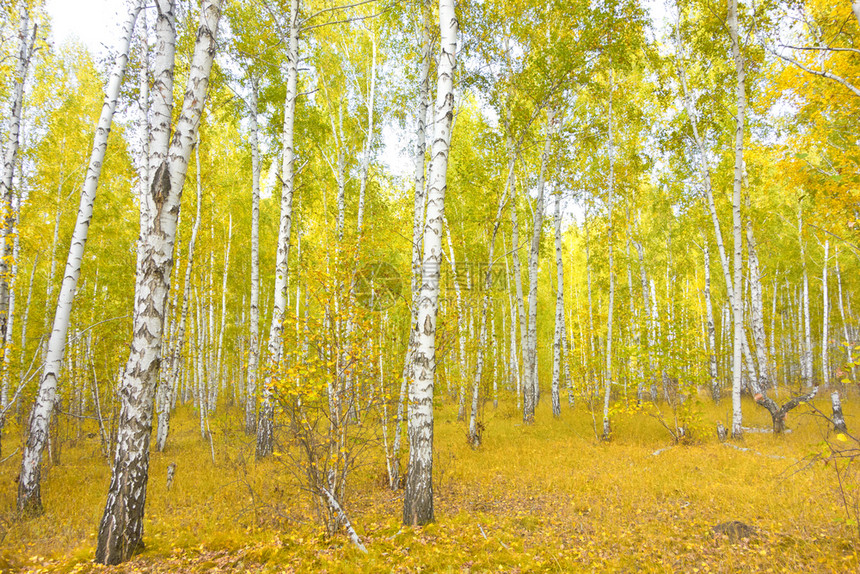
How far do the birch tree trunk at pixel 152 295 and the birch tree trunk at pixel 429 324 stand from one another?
8.81 feet

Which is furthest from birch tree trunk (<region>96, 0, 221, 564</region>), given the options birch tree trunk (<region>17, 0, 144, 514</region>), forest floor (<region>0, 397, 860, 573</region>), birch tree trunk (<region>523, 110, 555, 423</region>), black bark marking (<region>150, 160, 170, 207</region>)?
birch tree trunk (<region>523, 110, 555, 423</region>)

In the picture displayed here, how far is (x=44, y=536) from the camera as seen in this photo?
472cm

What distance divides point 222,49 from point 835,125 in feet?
51.0

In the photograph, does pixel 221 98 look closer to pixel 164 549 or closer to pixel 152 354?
pixel 152 354

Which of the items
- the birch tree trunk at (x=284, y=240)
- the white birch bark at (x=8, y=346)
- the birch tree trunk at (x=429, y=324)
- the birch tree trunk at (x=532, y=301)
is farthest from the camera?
the birch tree trunk at (x=532, y=301)

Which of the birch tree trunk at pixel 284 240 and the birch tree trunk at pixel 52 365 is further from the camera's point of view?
the birch tree trunk at pixel 284 240

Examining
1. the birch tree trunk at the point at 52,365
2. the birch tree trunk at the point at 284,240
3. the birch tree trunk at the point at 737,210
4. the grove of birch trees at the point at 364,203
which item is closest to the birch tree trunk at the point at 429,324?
the grove of birch trees at the point at 364,203

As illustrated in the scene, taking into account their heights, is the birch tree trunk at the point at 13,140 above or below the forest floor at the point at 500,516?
above

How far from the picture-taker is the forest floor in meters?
3.74

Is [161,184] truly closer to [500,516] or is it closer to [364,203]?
[500,516]

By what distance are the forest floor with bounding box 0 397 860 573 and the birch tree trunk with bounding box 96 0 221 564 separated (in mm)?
388

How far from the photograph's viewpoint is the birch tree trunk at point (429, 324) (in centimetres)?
444

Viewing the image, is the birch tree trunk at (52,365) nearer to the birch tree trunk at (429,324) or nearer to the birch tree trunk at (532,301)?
the birch tree trunk at (429,324)

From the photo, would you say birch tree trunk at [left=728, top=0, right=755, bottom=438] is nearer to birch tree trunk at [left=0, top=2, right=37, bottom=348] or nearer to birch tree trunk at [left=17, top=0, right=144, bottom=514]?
birch tree trunk at [left=17, top=0, right=144, bottom=514]
